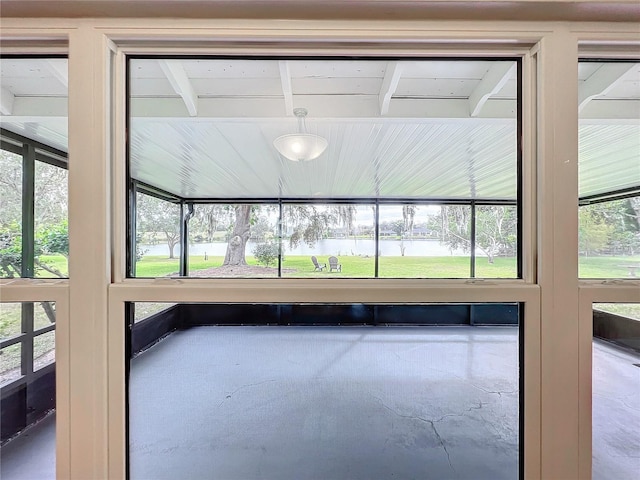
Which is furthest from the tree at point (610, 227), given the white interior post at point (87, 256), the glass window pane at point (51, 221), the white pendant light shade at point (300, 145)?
the white pendant light shade at point (300, 145)

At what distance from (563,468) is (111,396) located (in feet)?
3.67

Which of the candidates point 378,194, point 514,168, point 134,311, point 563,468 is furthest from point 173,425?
point 378,194

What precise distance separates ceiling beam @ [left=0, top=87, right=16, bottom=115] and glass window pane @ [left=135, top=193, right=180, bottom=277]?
0.46m

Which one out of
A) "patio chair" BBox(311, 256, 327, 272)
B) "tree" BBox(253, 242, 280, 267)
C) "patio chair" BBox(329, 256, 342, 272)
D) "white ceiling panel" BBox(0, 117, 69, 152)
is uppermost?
"white ceiling panel" BBox(0, 117, 69, 152)

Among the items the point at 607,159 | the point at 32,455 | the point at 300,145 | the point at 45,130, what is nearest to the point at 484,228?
the point at 607,159

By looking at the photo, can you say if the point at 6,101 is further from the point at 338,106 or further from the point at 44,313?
the point at 338,106

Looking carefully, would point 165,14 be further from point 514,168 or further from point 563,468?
point 563,468

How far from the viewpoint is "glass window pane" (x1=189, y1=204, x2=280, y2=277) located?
48.8 inches

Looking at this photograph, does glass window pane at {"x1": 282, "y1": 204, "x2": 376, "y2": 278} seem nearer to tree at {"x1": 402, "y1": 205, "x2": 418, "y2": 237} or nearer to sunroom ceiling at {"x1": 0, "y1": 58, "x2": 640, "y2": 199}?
tree at {"x1": 402, "y1": 205, "x2": 418, "y2": 237}

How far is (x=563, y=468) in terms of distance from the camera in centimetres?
65

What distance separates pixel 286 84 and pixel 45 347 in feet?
3.58

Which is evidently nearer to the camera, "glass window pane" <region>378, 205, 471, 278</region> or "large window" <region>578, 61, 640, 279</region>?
"large window" <region>578, 61, 640, 279</region>

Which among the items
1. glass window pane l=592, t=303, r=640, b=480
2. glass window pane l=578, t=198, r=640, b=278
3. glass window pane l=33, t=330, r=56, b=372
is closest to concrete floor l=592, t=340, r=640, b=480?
glass window pane l=592, t=303, r=640, b=480

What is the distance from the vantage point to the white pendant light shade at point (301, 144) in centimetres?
185
